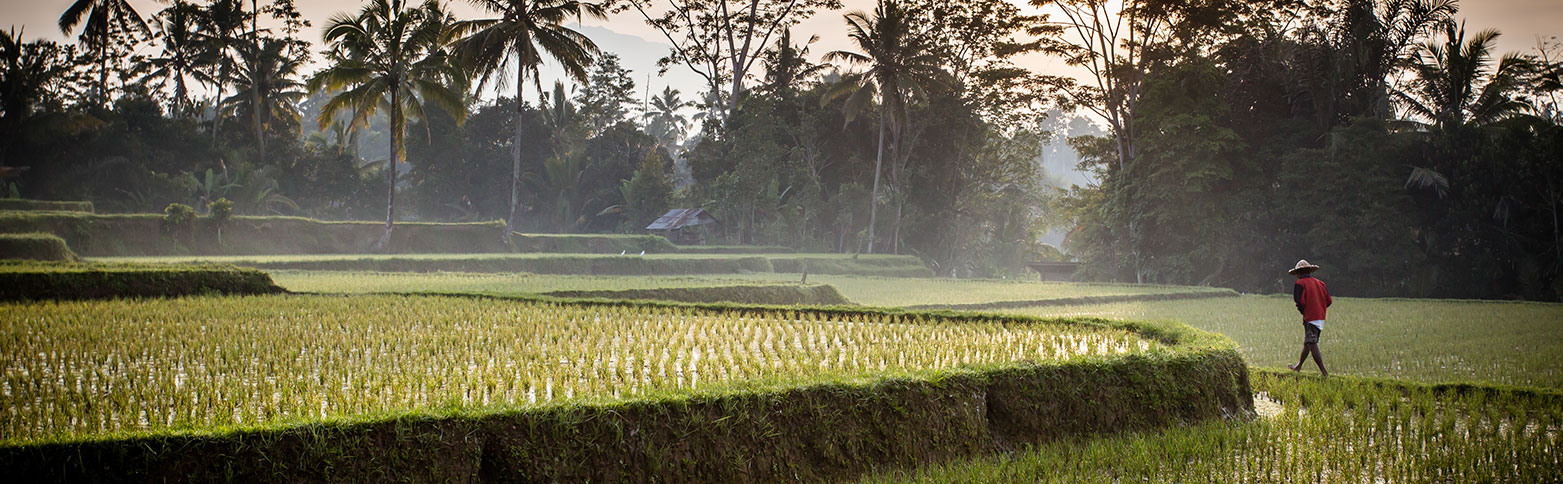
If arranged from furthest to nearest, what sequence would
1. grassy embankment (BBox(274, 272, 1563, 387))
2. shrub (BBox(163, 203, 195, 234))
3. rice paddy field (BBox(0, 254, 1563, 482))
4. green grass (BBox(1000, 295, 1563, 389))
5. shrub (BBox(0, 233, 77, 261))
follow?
shrub (BBox(163, 203, 195, 234)) → shrub (BBox(0, 233, 77, 261)) → grassy embankment (BBox(274, 272, 1563, 387)) → green grass (BBox(1000, 295, 1563, 389)) → rice paddy field (BBox(0, 254, 1563, 482))

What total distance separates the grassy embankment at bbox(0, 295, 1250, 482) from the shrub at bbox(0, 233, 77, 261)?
9113mm

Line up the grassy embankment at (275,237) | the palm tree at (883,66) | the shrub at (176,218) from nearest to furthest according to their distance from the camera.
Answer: the grassy embankment at (275,237), the shrub at (176,218), the palm tree at (883,66)

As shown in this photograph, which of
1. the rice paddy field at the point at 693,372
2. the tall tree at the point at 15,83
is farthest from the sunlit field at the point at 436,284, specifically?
the tall tree at the point at 15,83

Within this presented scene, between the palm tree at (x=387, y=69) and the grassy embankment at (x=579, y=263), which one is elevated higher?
the palm tree at (x=387, y=69)

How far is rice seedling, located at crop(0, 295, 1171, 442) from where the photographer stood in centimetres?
442

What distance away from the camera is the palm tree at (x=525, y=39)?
2491cm

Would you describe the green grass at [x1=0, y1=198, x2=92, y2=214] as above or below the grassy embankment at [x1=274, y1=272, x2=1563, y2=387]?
above

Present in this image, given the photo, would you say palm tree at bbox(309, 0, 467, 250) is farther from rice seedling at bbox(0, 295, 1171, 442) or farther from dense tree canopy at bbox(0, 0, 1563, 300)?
rice seedling at bbox(0, 295, 1171, 442)

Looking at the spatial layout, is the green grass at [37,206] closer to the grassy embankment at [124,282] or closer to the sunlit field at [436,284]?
the sunlit field at [436,284]

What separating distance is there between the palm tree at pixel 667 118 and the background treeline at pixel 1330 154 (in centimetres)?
3741

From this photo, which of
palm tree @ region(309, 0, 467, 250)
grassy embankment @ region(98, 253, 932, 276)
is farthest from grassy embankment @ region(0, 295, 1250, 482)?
palm tree @ region(309, 0, 467, 250)

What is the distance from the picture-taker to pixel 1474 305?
19.1 m

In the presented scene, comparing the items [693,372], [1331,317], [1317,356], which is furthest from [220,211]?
[1331,317]

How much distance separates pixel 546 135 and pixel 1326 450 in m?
40.8
